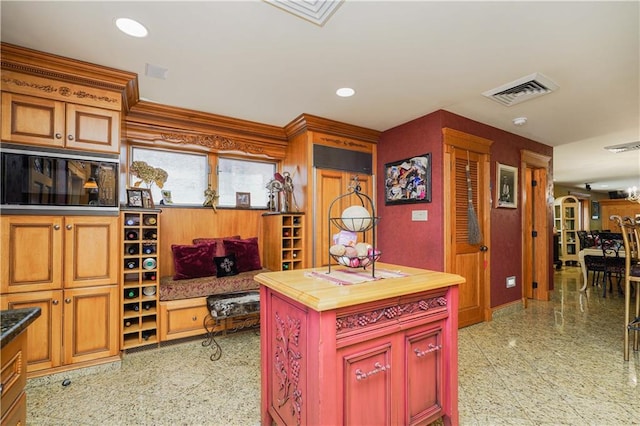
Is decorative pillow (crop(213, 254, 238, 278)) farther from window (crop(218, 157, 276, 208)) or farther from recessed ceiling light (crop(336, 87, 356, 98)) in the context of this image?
recessed ceiling light (crop(336, 87, 356, 98))

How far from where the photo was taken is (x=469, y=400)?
1986 mm

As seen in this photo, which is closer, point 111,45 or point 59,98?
point 111,45

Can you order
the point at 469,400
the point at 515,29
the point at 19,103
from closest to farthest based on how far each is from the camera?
the point at 515,29
the point at 469,400
the point at 19,103

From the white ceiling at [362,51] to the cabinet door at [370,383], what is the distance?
188 cm

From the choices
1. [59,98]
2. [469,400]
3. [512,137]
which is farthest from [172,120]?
[512,137]

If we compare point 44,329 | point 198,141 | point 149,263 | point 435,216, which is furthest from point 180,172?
point 435,216

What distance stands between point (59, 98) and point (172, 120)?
1.10m

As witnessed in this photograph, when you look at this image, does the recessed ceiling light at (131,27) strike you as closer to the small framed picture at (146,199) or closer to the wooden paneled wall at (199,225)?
the small framed picture at (146,199)

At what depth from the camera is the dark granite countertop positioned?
0.88m

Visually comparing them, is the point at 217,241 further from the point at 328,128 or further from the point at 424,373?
the point at 424,373

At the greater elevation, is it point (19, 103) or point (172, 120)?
point (172, 120)

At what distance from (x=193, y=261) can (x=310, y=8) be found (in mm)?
2690

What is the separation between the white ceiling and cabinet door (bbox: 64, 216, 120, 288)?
51.1 inches

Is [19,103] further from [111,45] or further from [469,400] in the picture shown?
[469,400]
